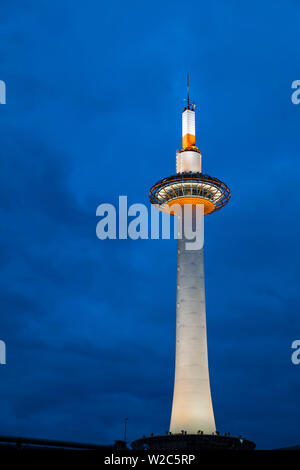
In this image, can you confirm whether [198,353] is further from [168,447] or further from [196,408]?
[168,447]

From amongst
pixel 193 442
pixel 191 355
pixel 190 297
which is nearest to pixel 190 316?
pixel 190 297

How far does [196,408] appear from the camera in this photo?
82.1 meters

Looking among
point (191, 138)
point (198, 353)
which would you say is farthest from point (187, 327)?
point (191, 138)

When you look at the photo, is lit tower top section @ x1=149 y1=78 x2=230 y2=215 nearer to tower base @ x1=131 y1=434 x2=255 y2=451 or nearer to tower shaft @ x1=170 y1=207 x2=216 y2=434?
tower shaft @ x1=170 y1=207 x2=216 y2=434

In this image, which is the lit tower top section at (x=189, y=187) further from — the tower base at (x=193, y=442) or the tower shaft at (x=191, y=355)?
the tower base at (x=193, y=442)

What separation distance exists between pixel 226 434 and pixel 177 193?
121ft

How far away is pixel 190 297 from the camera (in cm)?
8850

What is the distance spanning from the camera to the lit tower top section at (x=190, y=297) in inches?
3250

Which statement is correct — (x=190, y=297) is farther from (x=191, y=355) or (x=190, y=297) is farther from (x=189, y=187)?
(x=189, y=187)

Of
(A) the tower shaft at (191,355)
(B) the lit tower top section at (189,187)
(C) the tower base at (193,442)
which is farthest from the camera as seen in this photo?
(B) the lit tower top section at (189,187)

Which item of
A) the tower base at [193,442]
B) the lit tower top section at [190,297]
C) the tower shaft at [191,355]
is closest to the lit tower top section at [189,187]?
the lit tower top section at [190,297]
